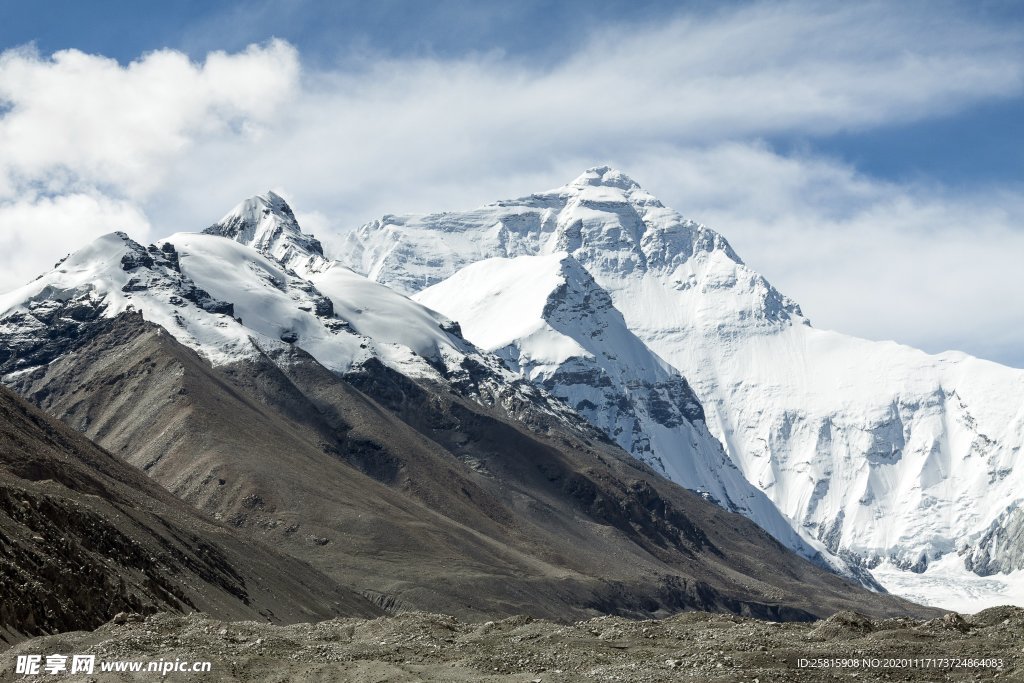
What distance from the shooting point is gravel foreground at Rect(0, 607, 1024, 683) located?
208 feet

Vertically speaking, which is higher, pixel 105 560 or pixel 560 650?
pixel 105 560

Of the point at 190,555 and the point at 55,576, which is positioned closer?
the point at 55,576

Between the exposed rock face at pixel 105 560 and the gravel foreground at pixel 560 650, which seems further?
the exposed rock face at pixel 105 560

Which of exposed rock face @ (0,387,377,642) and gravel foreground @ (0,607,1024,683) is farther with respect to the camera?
exposed rock face @ (0,387,377,642)

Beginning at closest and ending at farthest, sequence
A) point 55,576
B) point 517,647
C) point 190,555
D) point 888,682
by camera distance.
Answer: point 888,682
point 517,647
point 55,576
point 190,555

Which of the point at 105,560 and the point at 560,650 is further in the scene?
the point at 105,560

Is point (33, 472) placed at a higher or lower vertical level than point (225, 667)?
higher

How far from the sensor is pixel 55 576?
10219 cm

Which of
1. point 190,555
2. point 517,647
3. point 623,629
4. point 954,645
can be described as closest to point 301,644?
point 517,647

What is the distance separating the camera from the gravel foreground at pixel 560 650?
63469 millimetres

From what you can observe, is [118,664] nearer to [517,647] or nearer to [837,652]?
[517,647]

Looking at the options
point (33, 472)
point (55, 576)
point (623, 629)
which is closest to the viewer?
point (623, 629)

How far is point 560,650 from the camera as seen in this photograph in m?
71.3

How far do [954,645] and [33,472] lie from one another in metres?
129
